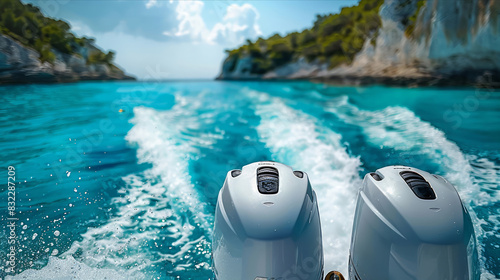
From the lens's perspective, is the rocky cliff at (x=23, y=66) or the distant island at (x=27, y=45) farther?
the distant island at (x=27, y=45)

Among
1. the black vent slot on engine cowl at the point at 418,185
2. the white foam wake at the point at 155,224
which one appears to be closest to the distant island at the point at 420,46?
the black vent slot on engine cowl at the point at 418,185

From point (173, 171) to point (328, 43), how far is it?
27156mm

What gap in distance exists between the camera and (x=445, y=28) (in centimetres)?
1095

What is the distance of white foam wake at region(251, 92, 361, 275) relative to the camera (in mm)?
1953

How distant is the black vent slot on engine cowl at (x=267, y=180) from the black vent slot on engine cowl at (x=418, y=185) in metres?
0.68

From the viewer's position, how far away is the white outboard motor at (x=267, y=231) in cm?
107

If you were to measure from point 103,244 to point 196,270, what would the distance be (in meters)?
0.75

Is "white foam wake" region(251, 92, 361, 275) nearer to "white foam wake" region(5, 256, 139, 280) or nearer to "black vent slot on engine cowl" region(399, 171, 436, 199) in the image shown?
"black vent slot on engine cowl" region(399, 171, 436, 199)

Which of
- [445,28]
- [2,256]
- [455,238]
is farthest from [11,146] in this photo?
[445,28]

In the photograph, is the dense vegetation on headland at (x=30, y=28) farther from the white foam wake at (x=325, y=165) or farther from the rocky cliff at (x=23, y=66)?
the white foam wake at (x=325, y=165)

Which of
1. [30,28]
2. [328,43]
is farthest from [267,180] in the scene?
[328,43]

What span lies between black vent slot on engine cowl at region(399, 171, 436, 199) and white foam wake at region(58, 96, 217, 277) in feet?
4.47

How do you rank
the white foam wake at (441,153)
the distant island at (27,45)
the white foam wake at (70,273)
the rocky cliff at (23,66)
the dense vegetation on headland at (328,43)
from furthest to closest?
the dense vegetation on headland at (328,43), the distant island at (27,45), the rocky cliff at (23,66), the white foam wake at (441,153), the white foam wake at (70,273)

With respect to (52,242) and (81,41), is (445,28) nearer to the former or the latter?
(52,242)
